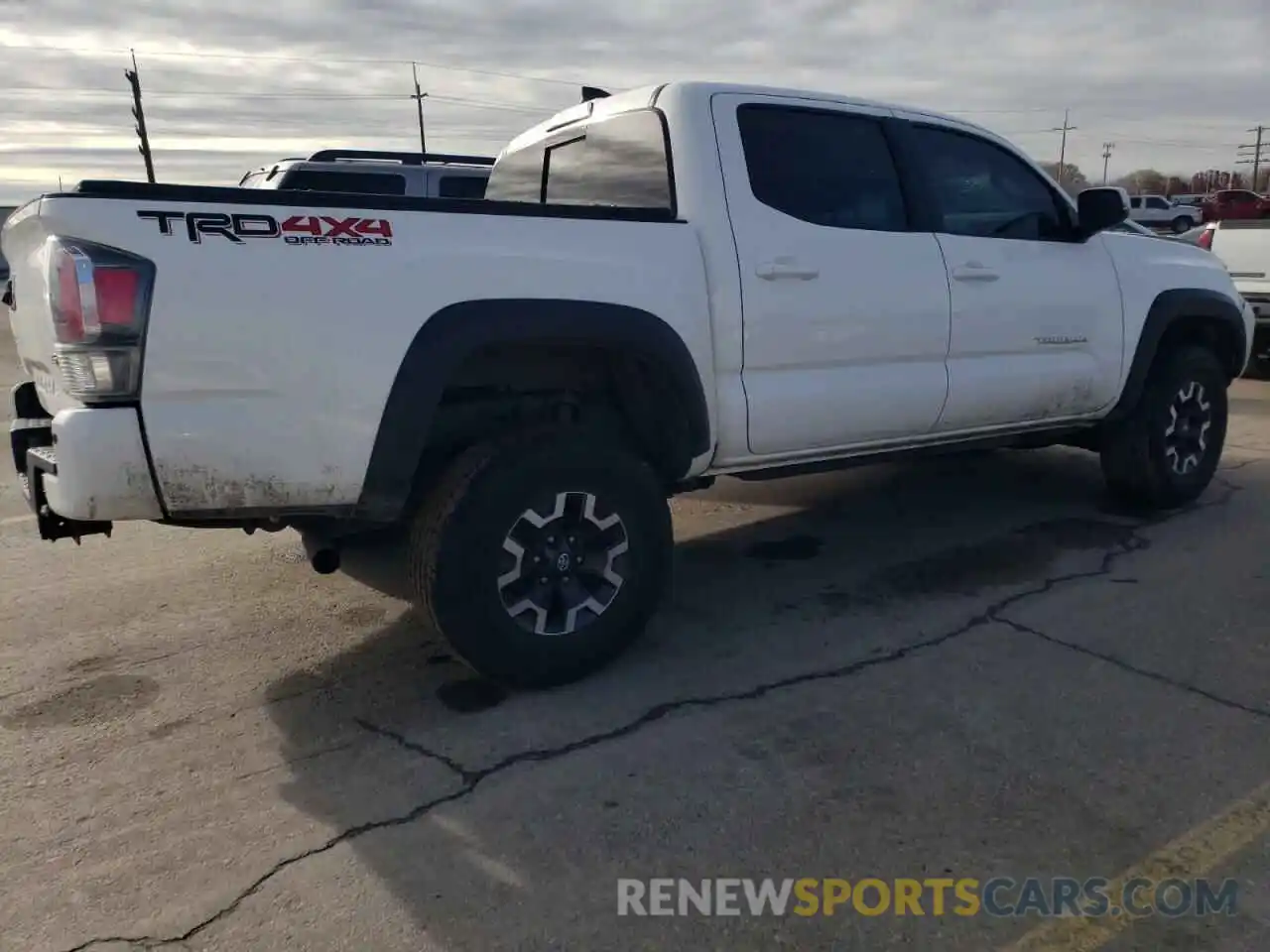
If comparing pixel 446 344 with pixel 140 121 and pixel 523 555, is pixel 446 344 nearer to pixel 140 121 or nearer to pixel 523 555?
pixel 523 555

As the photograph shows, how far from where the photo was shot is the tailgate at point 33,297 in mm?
2820

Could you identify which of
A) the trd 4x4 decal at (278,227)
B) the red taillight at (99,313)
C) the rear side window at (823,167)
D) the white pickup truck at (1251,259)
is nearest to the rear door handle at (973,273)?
the rear side window at (823,167)

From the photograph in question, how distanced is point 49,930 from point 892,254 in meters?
3.56

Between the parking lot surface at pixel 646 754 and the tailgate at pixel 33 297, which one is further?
the tailgate at pixel 33 297

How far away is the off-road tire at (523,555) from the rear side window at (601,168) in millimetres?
980

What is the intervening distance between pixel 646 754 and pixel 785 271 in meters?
1.81

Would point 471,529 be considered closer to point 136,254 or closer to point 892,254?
point 136,254

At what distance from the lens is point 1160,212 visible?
3919cm

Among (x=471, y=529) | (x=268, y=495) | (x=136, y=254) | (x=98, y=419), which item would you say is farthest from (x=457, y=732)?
(x=136, y=254)

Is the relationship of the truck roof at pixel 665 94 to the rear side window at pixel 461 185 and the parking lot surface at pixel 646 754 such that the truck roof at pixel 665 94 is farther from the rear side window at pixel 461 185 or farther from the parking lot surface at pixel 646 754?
the rear side window at pixel 461 185

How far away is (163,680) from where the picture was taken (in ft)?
11.9

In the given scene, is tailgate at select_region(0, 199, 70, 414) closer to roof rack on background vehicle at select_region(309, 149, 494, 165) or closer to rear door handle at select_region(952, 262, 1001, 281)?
rear door handle at select_region(952, 262, 1001, 281)

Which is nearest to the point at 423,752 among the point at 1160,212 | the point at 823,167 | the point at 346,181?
the point at 823,167

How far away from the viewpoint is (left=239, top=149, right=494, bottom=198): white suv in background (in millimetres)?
9898
